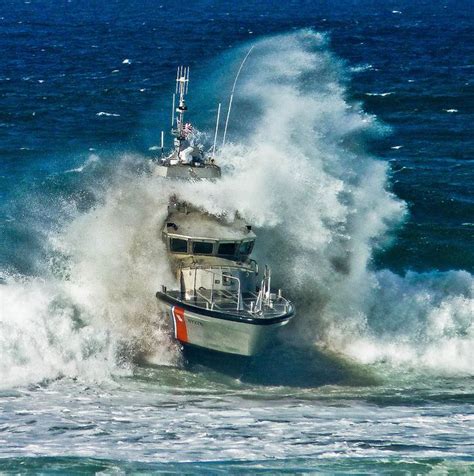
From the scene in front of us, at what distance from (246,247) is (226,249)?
84 centimetres

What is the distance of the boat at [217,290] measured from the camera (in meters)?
37.0

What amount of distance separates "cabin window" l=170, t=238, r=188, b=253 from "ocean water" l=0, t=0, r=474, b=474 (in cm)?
108

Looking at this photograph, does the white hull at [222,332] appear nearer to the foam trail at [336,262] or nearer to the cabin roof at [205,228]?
the cabin roof at [205,228]

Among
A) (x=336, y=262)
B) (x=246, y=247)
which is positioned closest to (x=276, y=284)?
(x=336, y=262)

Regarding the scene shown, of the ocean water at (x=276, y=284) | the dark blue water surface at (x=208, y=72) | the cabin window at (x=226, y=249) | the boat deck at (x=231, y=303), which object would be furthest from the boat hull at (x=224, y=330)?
the dark blue water surface at (x=208, y=72)

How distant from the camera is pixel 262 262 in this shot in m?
42.6

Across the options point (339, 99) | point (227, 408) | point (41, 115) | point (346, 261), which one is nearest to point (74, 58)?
point (41, 115)

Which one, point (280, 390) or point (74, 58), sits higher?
point (74, 58)

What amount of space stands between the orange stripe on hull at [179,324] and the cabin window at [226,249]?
2897 mm

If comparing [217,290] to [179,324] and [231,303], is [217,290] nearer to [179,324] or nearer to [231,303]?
[231,303]

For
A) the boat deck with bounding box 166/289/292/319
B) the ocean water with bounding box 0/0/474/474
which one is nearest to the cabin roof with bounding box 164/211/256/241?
the ocean water with bounding box 0/0/474/474

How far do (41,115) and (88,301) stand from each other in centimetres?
3978

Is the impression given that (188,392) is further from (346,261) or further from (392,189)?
(392,189)

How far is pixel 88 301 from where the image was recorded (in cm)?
4175
